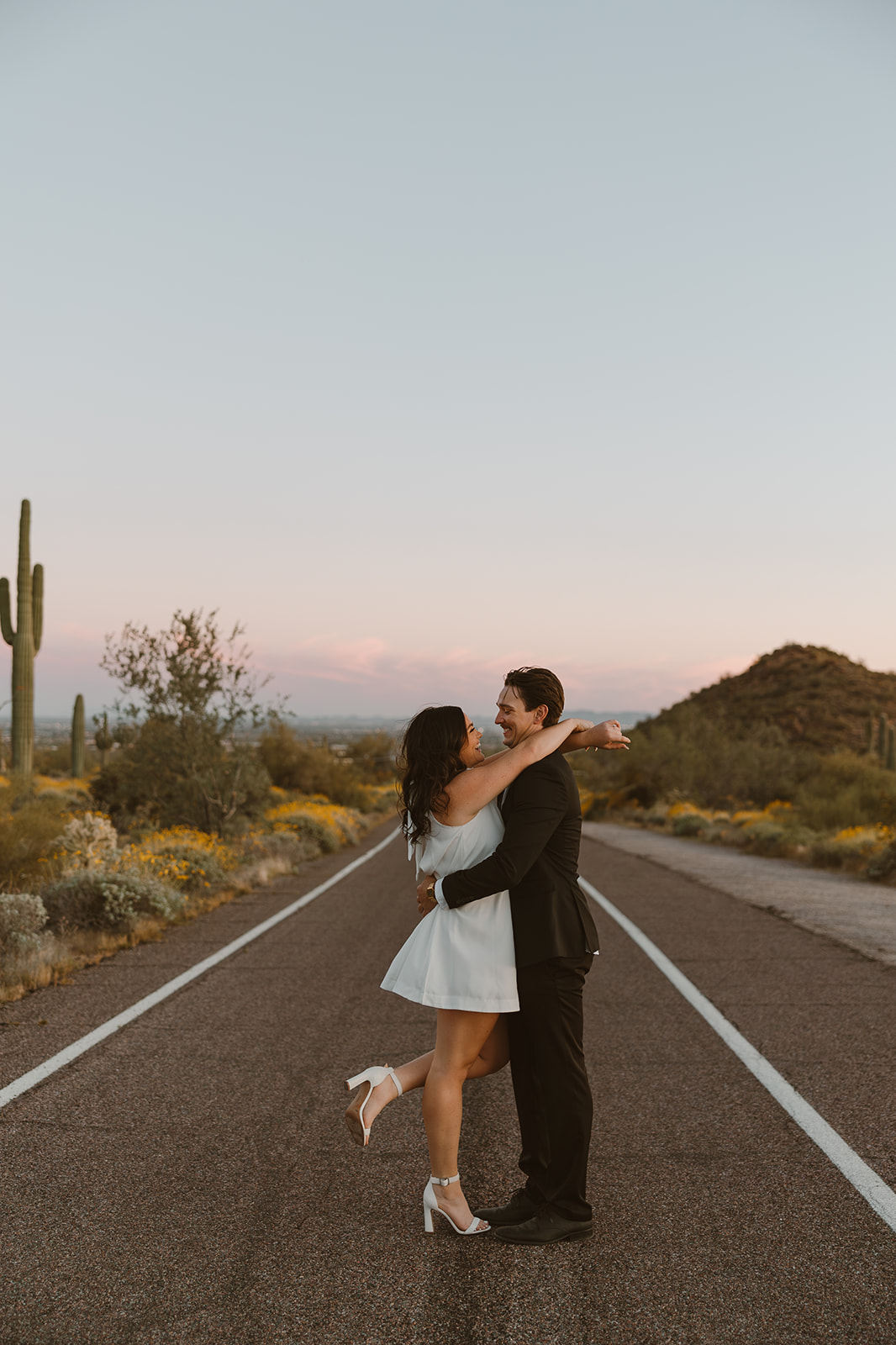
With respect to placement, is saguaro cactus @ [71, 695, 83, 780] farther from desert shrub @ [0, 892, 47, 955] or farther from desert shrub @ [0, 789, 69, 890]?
desert shrub @ [0, 892, 47, 955]

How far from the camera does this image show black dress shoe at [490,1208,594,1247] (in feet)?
12.7

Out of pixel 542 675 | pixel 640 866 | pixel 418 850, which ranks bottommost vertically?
pixel 640 866

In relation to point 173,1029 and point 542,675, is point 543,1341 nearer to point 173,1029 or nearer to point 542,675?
point 542,675

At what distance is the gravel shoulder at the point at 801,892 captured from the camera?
11.2m

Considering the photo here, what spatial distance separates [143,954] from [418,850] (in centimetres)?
629

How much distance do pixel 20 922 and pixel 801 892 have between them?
10801mm

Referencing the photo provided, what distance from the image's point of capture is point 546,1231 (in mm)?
3867

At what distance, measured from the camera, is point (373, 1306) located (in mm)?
3367

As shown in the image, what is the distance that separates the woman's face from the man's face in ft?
0.45

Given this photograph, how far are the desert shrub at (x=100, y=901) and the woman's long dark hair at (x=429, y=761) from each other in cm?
727

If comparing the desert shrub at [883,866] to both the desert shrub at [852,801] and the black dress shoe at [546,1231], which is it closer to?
the desert shrub at [852,801]

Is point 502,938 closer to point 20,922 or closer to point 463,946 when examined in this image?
point 463,946

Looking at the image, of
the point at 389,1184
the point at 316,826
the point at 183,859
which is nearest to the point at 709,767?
the point at 316,826

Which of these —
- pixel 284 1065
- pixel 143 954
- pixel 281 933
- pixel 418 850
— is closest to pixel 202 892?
pixel 281 933
